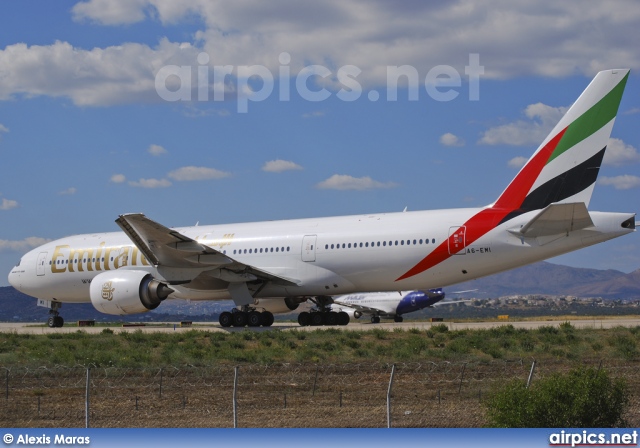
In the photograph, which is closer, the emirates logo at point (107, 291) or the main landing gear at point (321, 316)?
the emirates logo at point (107, 291)

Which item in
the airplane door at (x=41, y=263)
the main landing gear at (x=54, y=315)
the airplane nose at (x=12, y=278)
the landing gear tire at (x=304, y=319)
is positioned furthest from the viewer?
the airplane nose at (x=12, y=278)

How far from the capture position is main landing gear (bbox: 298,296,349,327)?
33.8 m

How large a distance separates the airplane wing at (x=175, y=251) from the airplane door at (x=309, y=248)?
59.1 inches

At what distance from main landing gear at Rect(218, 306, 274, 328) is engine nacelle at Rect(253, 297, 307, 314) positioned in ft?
6.61

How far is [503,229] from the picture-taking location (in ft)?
90.9

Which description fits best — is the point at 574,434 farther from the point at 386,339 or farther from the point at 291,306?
the point at 291,306

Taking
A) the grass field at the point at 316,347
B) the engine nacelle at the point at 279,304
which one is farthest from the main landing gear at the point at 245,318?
the grass field at the point at 316,347

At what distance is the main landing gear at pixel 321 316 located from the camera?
33.8 m

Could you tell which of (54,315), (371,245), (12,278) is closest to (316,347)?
(371,245)

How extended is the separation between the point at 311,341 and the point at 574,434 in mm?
16922

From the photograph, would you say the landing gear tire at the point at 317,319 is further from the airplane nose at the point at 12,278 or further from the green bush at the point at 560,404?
the green bush at the point at 560,404

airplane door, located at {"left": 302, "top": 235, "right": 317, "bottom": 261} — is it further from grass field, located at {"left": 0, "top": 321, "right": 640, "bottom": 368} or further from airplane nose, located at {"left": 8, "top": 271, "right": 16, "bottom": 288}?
airplane nose, located at {"left": 8, "top": 271, "right": 16, "bottom": 288}

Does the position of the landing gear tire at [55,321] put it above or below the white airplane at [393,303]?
below

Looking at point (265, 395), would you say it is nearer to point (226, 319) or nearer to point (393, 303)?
point (226, 319)
